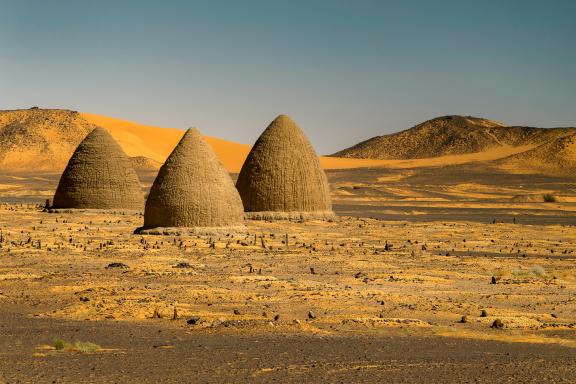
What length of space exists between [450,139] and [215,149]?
113 ft

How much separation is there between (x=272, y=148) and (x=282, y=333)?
62.3ft

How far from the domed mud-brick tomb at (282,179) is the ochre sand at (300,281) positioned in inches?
115

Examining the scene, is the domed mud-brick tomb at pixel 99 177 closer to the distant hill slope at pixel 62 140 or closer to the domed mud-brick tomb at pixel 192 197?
the domed mud-brick tomb at pixel 192 197

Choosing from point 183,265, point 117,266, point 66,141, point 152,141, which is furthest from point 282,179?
point 152,141

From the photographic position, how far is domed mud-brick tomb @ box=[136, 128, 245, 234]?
2272 cm

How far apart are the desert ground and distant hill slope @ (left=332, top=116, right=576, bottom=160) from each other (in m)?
97.5

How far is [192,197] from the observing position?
22.7 meters

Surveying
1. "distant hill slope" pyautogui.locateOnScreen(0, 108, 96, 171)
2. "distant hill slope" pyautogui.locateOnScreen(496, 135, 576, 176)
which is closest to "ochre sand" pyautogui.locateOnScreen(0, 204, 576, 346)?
"distant hill slope" pyautogui.locateOnScreen(0, 108, 96, 171)

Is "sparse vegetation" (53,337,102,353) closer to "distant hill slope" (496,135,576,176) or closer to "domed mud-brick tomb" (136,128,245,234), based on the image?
"domed mud-brick tomb" (136,128,245,234)

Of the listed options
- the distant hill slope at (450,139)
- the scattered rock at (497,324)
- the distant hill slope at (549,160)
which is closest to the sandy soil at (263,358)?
the scattered rock at (497,324)

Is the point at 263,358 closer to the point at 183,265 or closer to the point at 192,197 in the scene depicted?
the point at 183,265

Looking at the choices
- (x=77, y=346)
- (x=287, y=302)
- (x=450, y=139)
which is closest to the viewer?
(x=77, y=346)

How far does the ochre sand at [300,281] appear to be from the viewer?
11.2 m

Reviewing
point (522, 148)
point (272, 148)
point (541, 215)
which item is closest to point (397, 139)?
point (522, 148)
